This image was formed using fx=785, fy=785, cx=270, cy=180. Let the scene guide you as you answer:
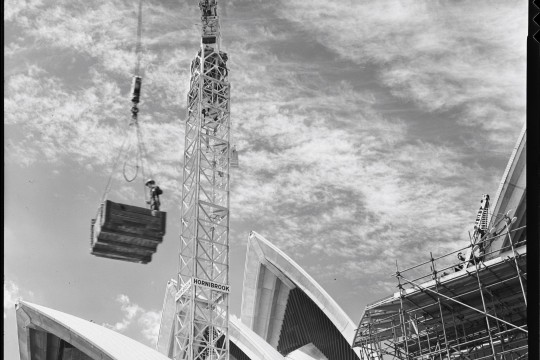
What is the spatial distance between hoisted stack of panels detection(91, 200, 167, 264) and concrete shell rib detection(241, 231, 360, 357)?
2496cm

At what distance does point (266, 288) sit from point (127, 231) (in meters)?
29.0

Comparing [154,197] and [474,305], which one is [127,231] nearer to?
[154,197]

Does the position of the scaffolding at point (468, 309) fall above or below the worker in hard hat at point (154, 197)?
below

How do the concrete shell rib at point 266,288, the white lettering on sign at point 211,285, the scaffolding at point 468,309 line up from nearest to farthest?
1. the scaffolding at point 468,309
2. the white lettering on sign at point 211,285
3. the concrete shell rib at point 266,288

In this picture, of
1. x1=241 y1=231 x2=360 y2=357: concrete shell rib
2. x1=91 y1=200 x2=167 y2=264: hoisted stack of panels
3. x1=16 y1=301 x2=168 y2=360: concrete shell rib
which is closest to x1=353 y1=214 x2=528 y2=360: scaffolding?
x1=91 y1=200 x2=167 y2=264: hoisted stack of panels

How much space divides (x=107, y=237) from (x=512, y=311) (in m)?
12.9

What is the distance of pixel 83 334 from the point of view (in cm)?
3691

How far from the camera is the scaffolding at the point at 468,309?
23.2 meters

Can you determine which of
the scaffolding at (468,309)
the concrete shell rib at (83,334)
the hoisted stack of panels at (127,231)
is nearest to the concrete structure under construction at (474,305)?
the scaffolding at (468,309)

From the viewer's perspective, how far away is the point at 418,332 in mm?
26359

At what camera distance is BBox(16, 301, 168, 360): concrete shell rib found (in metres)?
36.5

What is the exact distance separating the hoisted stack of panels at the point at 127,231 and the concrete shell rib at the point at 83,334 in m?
12.2

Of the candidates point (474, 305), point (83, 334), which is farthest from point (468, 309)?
point (83, 334)

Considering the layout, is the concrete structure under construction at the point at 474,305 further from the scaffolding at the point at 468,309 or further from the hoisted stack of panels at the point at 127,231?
the hoisted stack of panels at the point at 127,231
